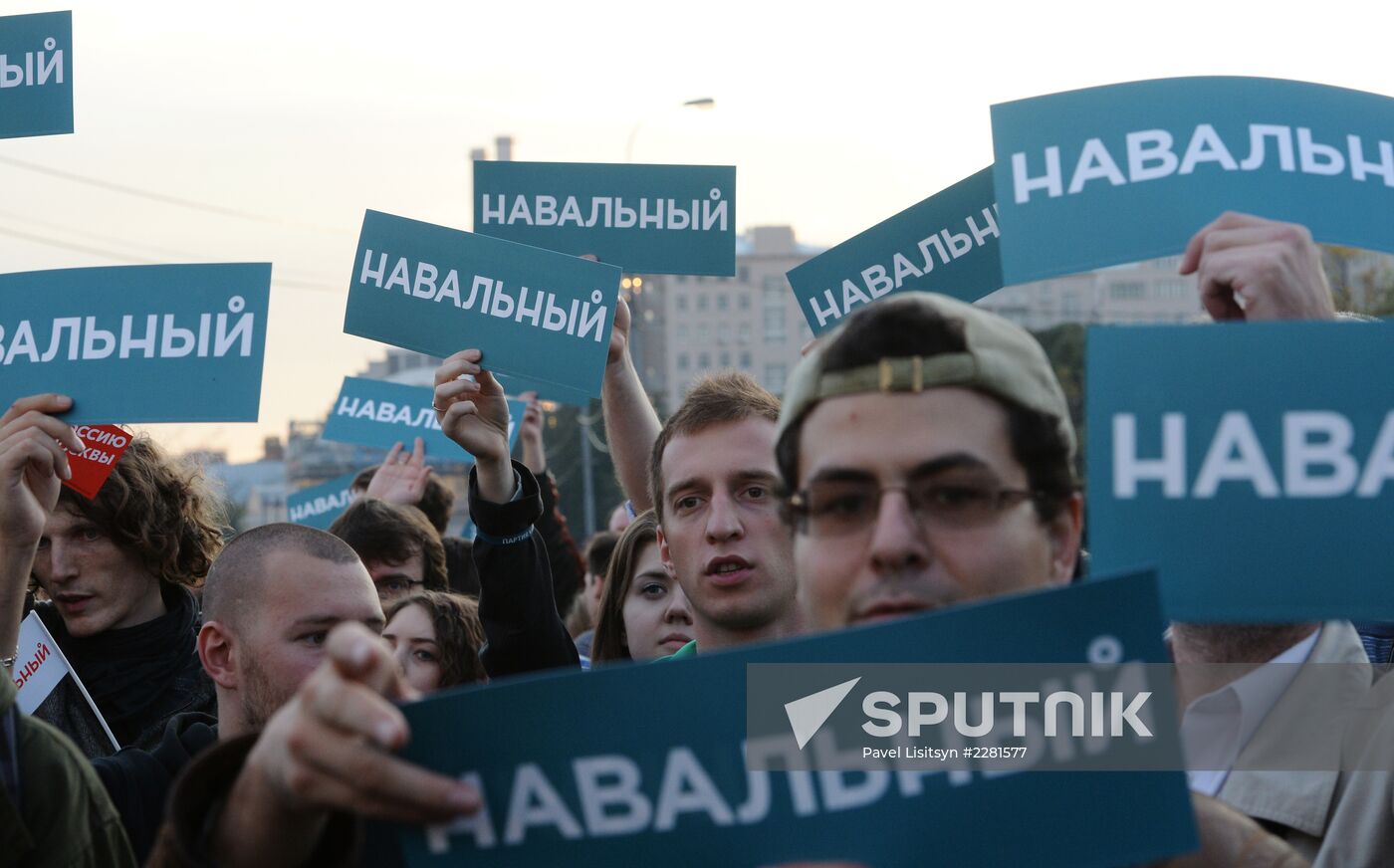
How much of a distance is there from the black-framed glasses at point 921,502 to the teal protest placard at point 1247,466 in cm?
16

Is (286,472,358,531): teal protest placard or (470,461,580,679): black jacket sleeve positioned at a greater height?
(286,472,358,531): teal protest placard

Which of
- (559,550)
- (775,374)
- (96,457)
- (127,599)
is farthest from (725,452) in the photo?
(775,374)

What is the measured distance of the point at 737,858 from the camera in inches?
74.0

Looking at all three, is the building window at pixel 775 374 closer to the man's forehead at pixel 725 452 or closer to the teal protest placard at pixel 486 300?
the teal protest placard at pixel 486 300

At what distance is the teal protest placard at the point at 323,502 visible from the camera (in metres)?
8.31

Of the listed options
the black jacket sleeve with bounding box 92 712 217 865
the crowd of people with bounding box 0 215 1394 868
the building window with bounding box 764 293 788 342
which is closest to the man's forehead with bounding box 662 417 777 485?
the crowd of people with bounding box 0 215 1394 868

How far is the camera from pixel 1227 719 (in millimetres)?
2643

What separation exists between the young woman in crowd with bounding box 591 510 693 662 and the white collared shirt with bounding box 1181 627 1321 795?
259 cm

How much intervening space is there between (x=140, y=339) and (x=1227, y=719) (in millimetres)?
2799

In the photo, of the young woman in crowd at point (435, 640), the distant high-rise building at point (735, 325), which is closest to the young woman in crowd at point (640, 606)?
the young woman in crowd at point (435, 640)

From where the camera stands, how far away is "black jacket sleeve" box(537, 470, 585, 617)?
6723mm

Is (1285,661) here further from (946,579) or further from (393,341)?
(393,341)

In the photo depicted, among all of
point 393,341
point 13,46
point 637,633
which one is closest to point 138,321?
point 393,341

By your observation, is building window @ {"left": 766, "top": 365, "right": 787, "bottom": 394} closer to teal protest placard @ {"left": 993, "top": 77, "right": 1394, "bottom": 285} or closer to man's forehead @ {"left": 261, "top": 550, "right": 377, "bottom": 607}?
man's forehead @ {"left": 261, "top": 550, "right": 377, "bottom": 607}
